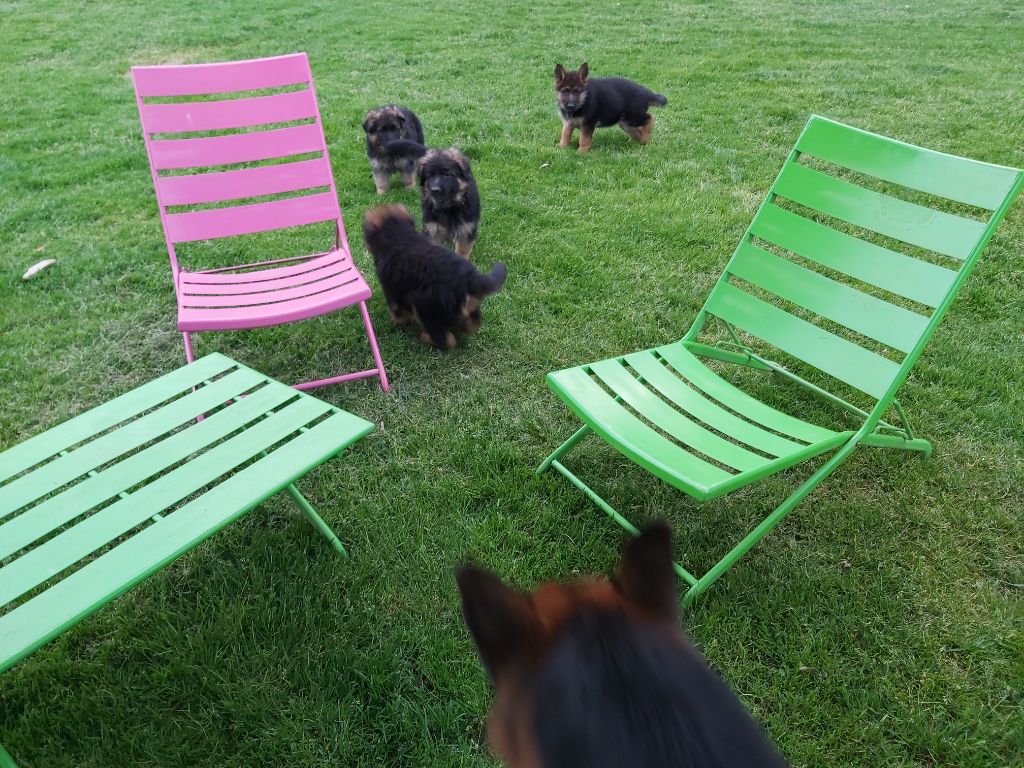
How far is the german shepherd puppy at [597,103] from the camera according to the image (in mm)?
6410

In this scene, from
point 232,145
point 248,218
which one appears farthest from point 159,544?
point 232,145

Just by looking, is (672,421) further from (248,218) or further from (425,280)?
(248,218)

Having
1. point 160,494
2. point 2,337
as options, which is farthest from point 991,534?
point 2,337

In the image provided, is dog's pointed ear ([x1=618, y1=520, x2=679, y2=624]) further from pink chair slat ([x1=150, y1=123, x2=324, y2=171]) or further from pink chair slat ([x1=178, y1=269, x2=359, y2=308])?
pink chair slat ([x1=150, y1=123, x2=324, y2=171])

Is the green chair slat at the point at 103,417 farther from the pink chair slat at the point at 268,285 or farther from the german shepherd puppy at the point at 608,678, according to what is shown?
the german shepherd puppy at the point at 608,678

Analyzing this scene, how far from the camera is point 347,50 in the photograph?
376 inches

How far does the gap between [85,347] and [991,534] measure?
4.88m

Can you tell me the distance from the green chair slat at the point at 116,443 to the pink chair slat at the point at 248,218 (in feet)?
5.15

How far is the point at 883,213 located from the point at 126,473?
328 centimetres

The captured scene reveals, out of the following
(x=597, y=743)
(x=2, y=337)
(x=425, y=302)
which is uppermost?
(x=597, y=743)

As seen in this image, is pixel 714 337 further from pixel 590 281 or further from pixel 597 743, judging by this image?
pixel 597 743

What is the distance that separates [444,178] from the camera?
14.7ft

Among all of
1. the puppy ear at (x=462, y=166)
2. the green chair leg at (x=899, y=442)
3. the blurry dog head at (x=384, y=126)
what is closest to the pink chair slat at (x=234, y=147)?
the puppy ear at (x=462, y=166)

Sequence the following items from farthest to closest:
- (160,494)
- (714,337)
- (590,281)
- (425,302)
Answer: (590,281)
(714,337)
(425,302)
(160,494)
